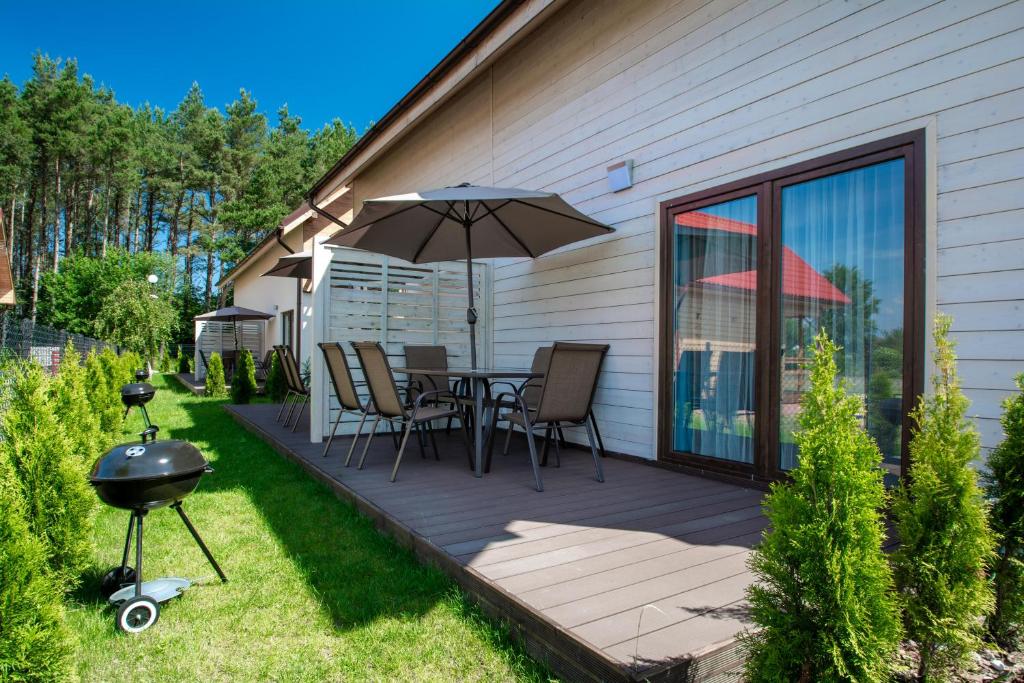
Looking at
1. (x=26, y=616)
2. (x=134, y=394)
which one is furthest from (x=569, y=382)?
(x=134, y=394)

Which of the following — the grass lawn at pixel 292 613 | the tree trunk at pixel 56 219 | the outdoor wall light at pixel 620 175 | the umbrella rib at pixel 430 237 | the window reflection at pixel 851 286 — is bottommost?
the grass lawn at pixel 292 613

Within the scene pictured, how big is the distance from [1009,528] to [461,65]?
573cm

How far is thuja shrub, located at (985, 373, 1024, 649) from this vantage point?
1639 mm

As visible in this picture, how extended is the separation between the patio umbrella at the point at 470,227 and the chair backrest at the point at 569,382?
1.12 m

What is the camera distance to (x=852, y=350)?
121 inches

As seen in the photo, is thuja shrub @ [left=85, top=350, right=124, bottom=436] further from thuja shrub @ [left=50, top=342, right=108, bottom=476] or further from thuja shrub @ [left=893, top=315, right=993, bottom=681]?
thuja shrub @ [left=893, top=315, right=993, bottom=681]

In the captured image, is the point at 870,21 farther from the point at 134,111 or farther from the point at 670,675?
the point at 134,111

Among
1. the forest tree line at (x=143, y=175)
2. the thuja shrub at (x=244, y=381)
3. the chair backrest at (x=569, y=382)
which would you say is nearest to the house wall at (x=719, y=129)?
the chair backrest at (x=569, y=382)

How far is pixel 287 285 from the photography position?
1412cm

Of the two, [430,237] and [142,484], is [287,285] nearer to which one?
[430,237]

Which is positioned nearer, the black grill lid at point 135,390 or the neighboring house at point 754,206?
the neighboring house at point 754,206

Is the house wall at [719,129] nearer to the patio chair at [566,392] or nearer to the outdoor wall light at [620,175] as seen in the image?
the outdoor wall light at [620,175]

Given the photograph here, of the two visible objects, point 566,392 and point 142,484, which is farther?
point 566,392

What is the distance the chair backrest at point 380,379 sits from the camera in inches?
155
